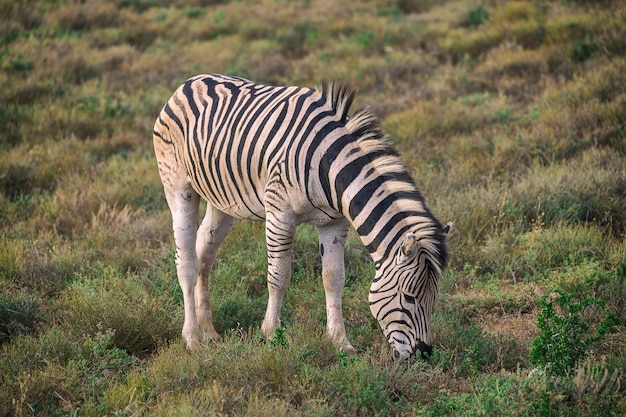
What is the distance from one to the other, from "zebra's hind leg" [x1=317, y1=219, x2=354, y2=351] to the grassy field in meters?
0.14

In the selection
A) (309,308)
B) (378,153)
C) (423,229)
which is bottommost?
(309,308)

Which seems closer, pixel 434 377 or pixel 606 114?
pixel 434 377

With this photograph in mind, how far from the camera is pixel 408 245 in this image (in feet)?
13.9

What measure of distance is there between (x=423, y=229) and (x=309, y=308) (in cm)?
185

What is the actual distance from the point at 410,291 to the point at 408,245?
0.33m

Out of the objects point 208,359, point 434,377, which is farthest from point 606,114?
point 208,359

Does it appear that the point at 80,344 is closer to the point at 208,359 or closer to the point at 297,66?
the point at 208,359

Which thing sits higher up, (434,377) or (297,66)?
(297,66)

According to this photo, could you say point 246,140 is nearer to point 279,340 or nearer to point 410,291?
point 279,340

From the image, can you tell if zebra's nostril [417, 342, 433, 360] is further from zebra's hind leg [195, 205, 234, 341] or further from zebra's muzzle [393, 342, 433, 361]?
zebra's hind leg [195, 205, 234, 341]

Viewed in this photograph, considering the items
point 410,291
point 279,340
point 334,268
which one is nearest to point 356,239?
point 334,268

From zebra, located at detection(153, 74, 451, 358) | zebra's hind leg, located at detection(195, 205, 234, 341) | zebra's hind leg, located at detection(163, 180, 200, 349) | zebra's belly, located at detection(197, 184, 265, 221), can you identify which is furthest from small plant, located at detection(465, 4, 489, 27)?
zebra's belly, located at detection(197, 184, 265, 221)

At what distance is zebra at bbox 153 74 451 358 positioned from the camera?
14.7ft

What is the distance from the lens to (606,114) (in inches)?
352
